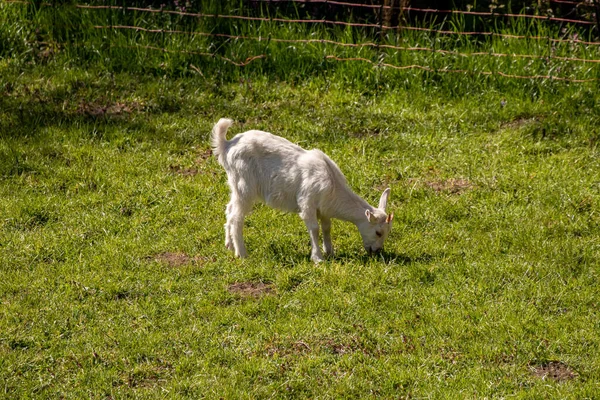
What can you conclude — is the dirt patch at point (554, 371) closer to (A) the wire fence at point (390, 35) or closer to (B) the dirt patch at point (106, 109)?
(A) the wire fence at point (390, 35)

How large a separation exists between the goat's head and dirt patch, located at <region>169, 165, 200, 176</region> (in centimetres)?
224

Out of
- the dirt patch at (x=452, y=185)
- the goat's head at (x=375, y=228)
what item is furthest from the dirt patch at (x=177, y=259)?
the dirt patch at (x=452, y=185)

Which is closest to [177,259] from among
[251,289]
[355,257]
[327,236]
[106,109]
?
[251,289]

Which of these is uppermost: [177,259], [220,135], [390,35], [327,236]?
[390,35]

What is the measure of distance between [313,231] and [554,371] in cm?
224

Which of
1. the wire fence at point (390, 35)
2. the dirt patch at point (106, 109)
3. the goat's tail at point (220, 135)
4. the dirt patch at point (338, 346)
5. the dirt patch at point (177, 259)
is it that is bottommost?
the dirt patch at point (177, 259)

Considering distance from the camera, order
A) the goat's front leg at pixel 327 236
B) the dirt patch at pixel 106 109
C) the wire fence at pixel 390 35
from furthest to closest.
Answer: the wire fence at pixel 390 35
the dirt patch at pixel 106 109
the goat's front leg at pixel 327 236

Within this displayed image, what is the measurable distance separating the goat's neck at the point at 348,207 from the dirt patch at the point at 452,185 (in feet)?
→ 4.39

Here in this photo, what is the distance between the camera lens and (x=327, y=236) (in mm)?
7410

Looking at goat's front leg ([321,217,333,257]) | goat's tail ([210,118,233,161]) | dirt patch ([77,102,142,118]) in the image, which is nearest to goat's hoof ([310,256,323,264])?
goat's front leg ([321,217,333,257])

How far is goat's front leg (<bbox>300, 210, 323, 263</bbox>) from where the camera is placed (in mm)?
7047

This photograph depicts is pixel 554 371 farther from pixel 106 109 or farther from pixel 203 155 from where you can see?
pixel 106 109

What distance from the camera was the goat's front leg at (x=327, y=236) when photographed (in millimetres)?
7336

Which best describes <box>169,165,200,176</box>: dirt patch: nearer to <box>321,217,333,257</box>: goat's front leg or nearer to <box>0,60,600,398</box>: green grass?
<box>0,60,600,398</box>: green grass
